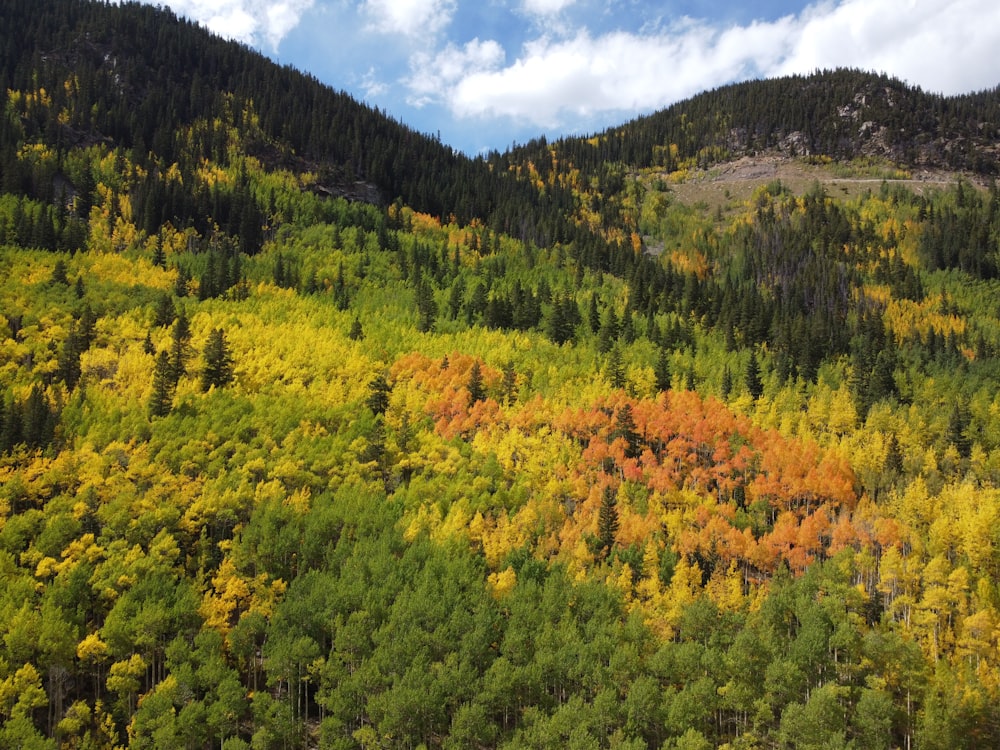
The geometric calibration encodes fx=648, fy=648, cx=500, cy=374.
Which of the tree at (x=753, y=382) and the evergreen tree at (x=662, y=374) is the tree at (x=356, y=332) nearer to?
the evergreen tree at (x=662, y=374)

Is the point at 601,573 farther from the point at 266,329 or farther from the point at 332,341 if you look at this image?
the point at 266,329

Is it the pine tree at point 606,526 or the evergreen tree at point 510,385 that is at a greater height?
the evergreen tree at point 510,385

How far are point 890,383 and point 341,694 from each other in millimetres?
104013

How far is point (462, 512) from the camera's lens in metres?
78.3

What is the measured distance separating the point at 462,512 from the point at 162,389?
1754 inches

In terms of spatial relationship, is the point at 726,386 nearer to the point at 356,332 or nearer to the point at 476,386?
the point at 476,386

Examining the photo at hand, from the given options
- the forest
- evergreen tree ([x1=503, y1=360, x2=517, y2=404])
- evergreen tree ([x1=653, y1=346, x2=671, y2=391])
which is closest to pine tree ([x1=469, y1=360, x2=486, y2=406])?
the forest

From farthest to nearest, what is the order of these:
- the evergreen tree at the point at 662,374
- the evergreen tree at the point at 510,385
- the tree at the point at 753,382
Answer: the evergreen tree at the point at 662,374
the tree at the point at 753,382
the evergreen tree at the point at 510,385

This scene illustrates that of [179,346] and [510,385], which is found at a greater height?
[179,346]

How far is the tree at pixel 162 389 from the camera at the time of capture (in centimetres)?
8650

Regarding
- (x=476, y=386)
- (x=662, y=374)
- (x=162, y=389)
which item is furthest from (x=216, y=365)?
(x=662, y=374)

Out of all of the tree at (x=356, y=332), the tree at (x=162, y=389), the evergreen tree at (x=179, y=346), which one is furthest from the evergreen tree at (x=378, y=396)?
the evergreen tree at (x=179, y=346)

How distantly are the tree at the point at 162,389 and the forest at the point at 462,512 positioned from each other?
58 cm

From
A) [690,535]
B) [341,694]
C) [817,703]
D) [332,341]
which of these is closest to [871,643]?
[817,703]
